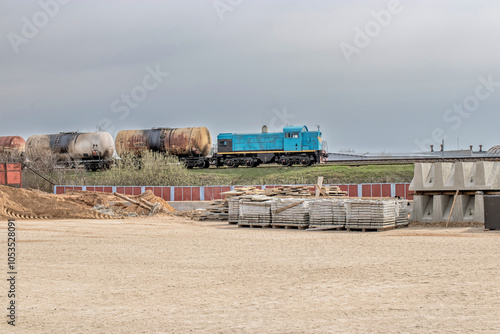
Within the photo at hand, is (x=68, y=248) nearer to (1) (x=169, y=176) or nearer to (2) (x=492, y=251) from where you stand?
(2) (x=492, y=251)

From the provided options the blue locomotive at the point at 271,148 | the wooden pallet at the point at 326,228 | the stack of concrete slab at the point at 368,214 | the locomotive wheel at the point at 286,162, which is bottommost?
the wooden pallet at the point at 326,228

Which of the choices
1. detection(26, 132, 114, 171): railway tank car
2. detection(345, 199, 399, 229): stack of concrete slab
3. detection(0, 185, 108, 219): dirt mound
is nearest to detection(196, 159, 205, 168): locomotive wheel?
detection(26, 132, 114, 171): railway tank car

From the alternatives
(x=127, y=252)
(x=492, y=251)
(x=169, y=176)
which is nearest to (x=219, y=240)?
(x=127, y=252)

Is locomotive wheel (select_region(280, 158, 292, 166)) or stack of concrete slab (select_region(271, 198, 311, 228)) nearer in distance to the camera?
stack of concrete slab (select_region(271, 198, 311, 228))

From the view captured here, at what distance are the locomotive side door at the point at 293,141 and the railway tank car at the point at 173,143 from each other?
7.14m

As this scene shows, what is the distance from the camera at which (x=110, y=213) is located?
103 feet

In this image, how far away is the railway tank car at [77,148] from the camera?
5159 centimetres

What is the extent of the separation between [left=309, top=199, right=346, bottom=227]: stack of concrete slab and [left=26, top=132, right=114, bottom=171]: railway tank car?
3180 centimetres

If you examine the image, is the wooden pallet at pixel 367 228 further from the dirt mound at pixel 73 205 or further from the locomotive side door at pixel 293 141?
the locomotive side door at pixel 293 141

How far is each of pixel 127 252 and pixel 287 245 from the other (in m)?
4.68

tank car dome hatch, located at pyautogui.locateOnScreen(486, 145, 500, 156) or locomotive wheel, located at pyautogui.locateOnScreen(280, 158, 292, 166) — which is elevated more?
tank car dome hatch, located at pyautogui.locateOnScreen(486, 145, 500, 156)

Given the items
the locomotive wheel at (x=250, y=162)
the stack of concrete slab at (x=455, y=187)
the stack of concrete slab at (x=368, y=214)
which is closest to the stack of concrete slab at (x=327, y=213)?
the stack of concrete slab at (x=368, y=214)

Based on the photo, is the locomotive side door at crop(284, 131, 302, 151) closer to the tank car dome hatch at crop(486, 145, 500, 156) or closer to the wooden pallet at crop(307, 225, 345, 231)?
the wooden pallet at crop(307, 225, 345, 231)

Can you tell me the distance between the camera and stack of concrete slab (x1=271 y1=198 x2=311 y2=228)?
23.5m
